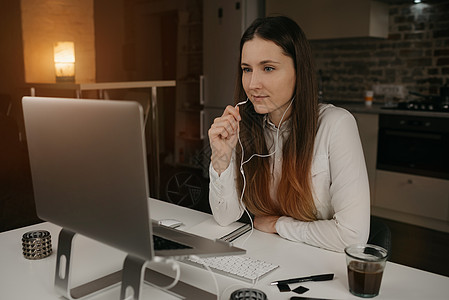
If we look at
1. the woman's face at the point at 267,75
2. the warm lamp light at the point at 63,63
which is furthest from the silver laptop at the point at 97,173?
the warm lamp light at the point at 63,63

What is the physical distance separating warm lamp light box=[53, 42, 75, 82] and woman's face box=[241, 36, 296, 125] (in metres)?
2.67

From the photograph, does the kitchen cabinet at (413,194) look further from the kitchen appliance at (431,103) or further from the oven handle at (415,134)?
the kitchen appliance at (431,103)

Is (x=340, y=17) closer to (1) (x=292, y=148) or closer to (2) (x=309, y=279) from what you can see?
(1) (x=292, y=148)

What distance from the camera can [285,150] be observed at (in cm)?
153

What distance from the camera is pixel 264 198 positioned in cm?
154

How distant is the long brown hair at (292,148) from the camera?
1435 millimetres

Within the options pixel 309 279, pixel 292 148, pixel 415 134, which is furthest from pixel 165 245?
pixel 415 134

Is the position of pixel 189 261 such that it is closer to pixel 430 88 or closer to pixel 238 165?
pixel 238 165

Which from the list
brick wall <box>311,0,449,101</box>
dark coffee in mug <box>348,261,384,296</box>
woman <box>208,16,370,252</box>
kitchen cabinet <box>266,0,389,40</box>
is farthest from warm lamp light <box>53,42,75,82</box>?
dark coffee in mug <box>348,261,384,296</box>

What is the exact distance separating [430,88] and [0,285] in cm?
374

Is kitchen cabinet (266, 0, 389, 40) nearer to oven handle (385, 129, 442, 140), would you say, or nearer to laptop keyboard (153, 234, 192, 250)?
oven handle (385, 129, 442, 140)

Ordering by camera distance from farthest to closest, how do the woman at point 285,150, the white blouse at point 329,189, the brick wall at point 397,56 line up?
the brick wall at point 397,56 → the woman at point 285,150 → the white blouse at point 329,189

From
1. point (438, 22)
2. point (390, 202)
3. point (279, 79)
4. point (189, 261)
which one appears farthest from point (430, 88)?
point (189, 261)

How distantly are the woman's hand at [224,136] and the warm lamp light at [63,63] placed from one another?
8.90 ft
